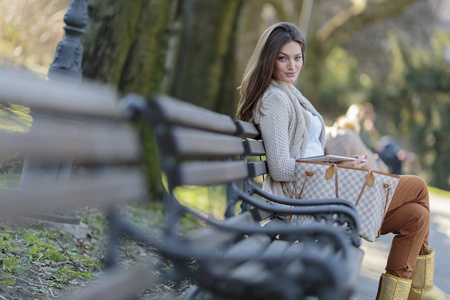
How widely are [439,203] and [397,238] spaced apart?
963 cm

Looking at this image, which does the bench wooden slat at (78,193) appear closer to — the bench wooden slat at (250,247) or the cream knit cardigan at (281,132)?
the bench wooden slat at (250,247)

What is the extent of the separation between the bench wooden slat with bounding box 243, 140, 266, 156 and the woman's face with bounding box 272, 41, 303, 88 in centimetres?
50

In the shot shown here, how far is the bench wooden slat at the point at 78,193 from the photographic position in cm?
145

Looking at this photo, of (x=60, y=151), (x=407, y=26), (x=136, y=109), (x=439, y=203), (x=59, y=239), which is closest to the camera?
(x=60, y=151)

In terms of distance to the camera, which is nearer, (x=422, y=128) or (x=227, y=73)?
(x=227, y=73)

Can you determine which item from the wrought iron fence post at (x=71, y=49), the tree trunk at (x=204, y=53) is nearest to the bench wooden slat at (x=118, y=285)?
the wrought iron fence post at (x=71, y=49)

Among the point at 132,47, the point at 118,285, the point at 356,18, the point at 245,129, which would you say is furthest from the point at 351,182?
the point at 356,18

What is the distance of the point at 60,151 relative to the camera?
1.57 m

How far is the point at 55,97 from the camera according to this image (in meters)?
1.56

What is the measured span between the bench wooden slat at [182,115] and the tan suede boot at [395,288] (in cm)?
143

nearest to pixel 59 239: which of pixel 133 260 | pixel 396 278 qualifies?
pixel 133 260

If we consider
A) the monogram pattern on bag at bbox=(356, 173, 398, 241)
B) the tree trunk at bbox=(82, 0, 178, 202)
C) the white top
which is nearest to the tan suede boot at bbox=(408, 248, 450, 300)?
the monogram pattern on bag at bbox=(356, 173, 398, 241)

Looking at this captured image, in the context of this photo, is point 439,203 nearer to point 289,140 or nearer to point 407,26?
point 289,140

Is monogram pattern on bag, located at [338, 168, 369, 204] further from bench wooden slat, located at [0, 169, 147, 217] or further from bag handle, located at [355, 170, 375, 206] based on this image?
bench wooden slat, located at [0, 169, 147, 217]
